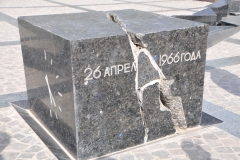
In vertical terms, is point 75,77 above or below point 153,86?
above

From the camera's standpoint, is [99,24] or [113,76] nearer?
[113,76]

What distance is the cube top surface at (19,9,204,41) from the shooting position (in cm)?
270

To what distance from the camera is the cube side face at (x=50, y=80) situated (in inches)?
105

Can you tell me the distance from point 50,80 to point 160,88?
1.04 meters

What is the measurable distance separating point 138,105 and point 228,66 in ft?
10.3

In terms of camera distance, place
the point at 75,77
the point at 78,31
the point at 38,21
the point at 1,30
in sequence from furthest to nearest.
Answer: the point at 1,30 < the point at 38,21 < the point at 78,31 < the point at 75,77

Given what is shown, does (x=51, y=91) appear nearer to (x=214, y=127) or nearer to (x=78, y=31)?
(x=78, y=31)

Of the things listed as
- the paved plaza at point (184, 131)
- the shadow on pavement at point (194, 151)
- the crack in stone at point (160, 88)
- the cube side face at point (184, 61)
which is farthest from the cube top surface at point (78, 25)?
the shadow on pavement at point (194, 151)

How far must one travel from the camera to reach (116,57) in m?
2.70

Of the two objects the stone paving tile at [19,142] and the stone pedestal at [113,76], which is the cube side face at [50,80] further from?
the stone paving tile at [19,142]

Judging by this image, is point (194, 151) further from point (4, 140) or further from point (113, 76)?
point (4, 140)

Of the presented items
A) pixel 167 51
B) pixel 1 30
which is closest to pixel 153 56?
pixel 167 51

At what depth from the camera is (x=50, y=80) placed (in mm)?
2988

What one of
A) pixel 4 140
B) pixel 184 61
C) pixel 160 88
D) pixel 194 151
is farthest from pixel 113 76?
pixel 4 140
